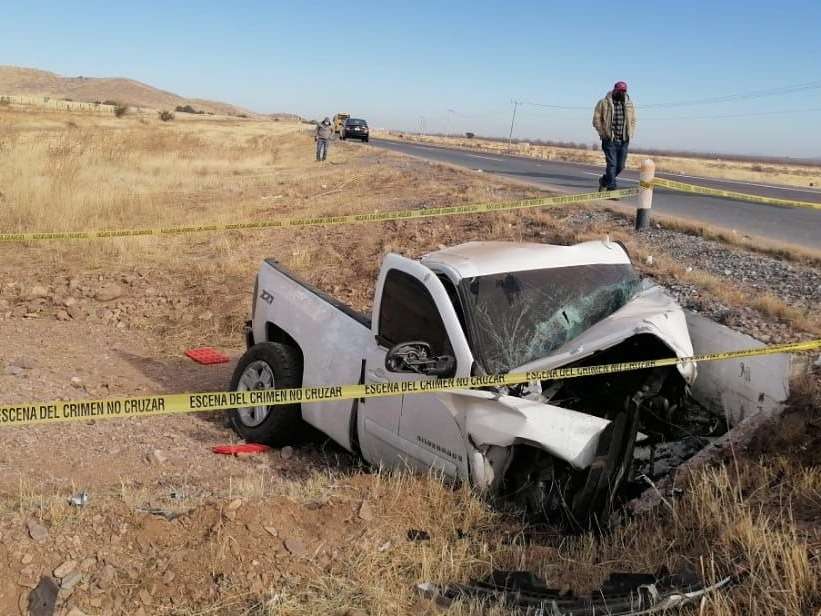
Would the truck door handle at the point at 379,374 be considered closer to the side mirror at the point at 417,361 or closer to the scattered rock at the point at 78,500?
the side mirror at the point at 417,361

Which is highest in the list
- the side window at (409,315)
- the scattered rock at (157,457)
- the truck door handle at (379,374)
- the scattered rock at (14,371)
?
the side window at (409,315)

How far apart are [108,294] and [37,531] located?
7281 millimetres

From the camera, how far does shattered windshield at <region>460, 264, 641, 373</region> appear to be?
169 inches

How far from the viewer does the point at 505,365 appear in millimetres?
4234

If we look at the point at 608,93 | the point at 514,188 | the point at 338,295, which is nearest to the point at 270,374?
the point at 338,295

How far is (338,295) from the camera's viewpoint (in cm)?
1016

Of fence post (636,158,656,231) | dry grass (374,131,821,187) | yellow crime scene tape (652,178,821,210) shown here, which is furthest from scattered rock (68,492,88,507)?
dry grass (374,131,821,187)

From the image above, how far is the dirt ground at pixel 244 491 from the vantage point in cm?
313

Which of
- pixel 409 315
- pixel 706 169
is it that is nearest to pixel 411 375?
pixel 409 315

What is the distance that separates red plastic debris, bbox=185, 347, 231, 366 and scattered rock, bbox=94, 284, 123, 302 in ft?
7.16

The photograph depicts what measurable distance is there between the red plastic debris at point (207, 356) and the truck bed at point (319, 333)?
2452mm

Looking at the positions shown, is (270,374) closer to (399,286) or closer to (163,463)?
(163,463)

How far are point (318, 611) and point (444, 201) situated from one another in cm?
1249

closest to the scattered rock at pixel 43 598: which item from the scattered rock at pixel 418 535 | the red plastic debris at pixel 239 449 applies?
the scattered rock at pixel 418 535
